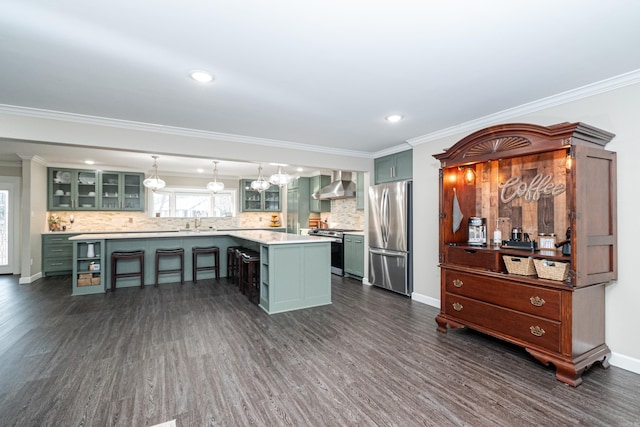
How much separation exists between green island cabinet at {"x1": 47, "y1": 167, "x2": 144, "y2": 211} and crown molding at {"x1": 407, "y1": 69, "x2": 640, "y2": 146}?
6.92 meters

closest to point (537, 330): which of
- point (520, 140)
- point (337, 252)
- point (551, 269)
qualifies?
point (551, 269)

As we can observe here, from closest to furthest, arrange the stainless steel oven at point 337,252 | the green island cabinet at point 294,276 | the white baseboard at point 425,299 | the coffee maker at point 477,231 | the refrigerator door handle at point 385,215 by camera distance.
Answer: the coffee maker at point 477,231 < the green island cabinet at point 294,276 < the white baseboard at point 425,299 < the refrigerator door handle at point 385,215 < the stainless steel oven at point 337,252

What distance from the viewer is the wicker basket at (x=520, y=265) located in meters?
2.82

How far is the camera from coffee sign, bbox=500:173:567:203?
121 inches

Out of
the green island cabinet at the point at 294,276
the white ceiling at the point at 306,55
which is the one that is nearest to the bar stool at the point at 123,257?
the green island cabinet at the point at 294,276

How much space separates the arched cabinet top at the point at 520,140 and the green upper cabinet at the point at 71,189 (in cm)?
779

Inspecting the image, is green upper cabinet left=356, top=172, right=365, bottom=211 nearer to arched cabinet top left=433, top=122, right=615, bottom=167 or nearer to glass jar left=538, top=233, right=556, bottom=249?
arched cabinet top left=433, top=122, right=615, bottom=167

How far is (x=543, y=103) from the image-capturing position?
317 cm

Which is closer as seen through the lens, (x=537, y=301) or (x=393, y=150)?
(x=537, y=301)

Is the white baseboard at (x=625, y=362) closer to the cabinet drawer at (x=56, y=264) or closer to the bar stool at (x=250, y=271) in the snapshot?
the bar stool at (x=250, y=271)

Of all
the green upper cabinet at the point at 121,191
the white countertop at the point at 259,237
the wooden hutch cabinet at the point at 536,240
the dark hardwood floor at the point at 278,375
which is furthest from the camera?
the green upper cabinet at the point at 121,191

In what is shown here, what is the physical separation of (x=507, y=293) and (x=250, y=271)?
3.30m

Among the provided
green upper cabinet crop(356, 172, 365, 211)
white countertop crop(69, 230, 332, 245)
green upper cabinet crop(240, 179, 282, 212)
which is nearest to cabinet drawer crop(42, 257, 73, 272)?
white countertop crop(69, 230, 332, 245)

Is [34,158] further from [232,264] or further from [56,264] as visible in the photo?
[232,264]
